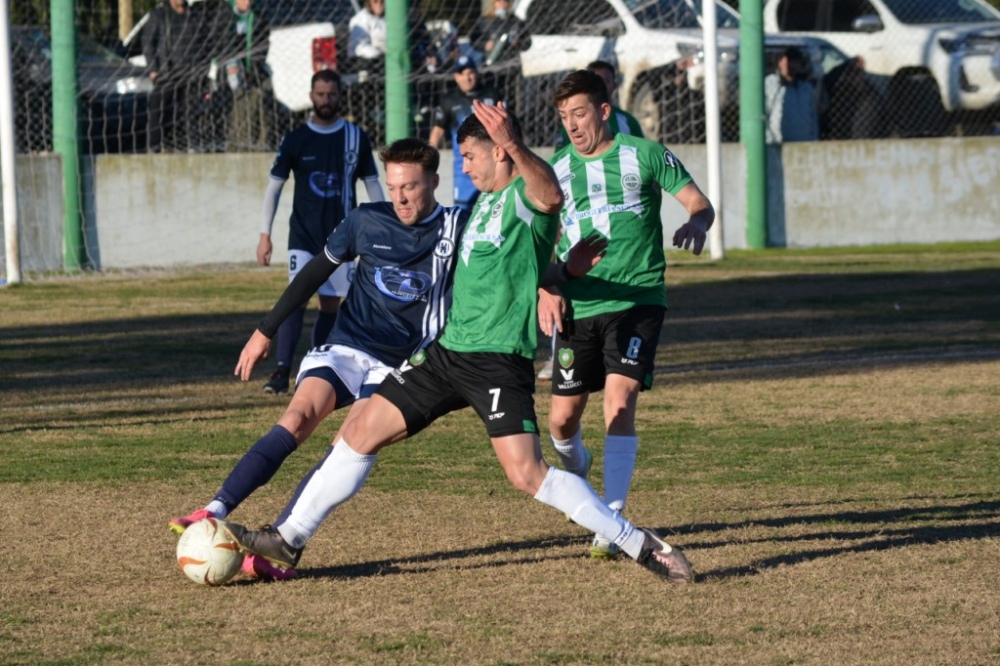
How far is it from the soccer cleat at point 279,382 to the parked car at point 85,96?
8681 millimetres

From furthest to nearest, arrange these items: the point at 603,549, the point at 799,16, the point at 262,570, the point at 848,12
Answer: the point at 799,16 < the point at 848,12 < the point at 603,549 < the point at 262,570

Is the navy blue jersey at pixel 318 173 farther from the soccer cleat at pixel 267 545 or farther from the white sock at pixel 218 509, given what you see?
the soccer cleat at pixel 267 545

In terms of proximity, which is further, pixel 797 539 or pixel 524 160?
pixel 797 539

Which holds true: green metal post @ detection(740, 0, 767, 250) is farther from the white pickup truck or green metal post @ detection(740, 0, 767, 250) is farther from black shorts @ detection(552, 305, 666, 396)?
black shorts @ detection(552, 305, 666, 396)


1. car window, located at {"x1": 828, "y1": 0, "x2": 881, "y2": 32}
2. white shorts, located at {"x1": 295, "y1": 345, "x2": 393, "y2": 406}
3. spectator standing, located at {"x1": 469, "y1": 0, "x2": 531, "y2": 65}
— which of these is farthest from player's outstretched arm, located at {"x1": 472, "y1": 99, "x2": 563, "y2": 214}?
car window, located at {"x1": 828, "y1": 0, "x2": 881, "y2": 32}

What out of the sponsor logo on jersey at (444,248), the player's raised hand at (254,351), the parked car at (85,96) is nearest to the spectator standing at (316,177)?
the sponsor logo on jersey at (444,248)

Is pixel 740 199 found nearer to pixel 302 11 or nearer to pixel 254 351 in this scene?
pixel 302 11

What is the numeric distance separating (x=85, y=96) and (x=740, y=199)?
7863 mm

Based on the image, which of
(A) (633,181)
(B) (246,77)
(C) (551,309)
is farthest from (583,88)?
(B) (246,77)

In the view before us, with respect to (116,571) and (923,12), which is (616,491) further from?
(923,12)

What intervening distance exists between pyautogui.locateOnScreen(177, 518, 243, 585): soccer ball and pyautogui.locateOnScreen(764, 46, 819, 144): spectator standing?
16.0 meters

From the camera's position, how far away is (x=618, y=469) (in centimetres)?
638

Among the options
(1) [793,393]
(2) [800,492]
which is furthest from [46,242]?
(2) [800,492]

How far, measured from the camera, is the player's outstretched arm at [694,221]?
6.14 m
